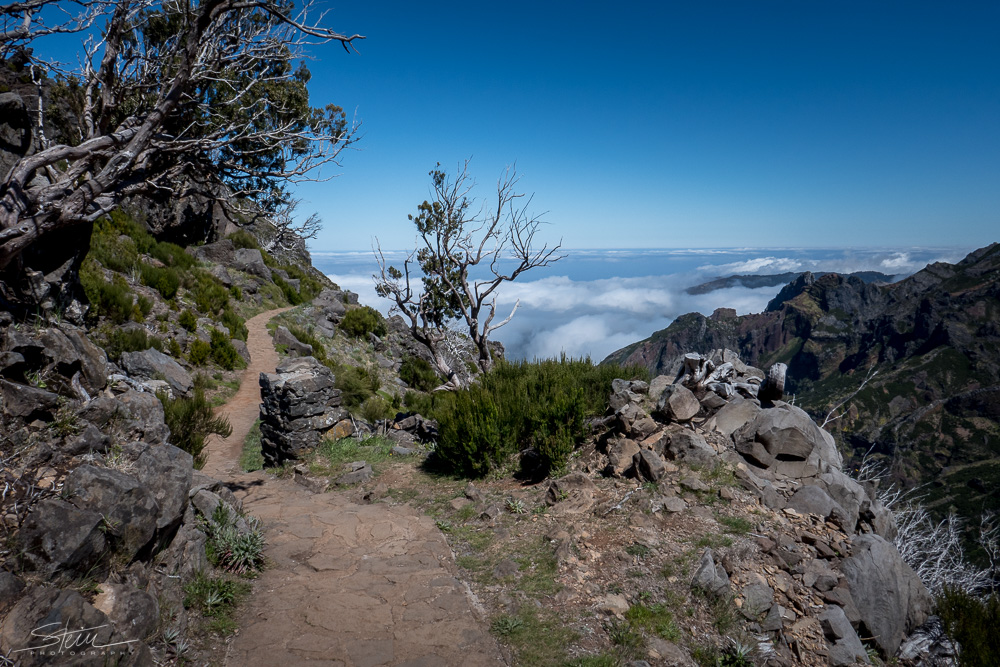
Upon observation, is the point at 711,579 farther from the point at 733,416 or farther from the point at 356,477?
the point at 356,477

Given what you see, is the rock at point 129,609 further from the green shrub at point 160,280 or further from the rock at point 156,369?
the green shrub at point 160,280

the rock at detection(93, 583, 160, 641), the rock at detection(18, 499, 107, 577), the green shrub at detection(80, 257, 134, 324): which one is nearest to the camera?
the rock at detection(18, 499, 107, 577)

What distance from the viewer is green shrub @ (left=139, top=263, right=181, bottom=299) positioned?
16469 mm

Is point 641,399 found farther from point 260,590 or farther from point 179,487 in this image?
point 179,487

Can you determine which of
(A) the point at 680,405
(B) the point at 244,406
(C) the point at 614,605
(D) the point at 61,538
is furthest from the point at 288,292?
(C) the point at 614,605

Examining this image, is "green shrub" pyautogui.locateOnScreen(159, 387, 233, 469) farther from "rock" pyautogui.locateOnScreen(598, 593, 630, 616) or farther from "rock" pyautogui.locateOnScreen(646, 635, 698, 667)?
"rock" pyautogui.locateOnScreen(646, 635, 698, 667)

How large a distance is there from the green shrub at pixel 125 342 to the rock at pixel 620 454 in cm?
1177

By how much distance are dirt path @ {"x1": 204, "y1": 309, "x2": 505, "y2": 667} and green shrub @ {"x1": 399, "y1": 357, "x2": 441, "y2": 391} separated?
1394 cm

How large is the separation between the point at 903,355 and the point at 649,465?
113 metres

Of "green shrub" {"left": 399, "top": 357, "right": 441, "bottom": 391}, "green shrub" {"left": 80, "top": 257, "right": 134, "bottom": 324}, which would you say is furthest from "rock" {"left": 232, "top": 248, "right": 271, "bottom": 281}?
"green shrub" {"left": 80, "top": 257, "right": 134, "bottom": 324}

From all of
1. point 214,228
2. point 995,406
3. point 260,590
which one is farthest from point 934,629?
point 995,406

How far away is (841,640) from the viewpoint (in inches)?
187

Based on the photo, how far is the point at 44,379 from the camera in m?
4.39

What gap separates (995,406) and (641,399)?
3548 inches
